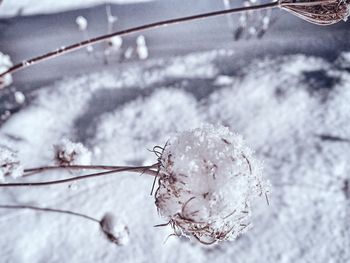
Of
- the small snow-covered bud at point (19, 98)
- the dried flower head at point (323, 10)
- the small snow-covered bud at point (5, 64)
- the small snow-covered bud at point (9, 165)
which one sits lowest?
the small snow-covered bud at point (19, 98)

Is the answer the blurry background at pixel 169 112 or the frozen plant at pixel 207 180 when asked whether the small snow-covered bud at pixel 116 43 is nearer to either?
the blurry background at pixel 169 112

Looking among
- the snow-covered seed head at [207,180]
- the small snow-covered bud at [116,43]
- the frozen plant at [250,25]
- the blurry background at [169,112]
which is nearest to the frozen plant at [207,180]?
the snow-covered seed head at [207,180]

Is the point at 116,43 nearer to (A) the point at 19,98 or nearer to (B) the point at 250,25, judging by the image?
(A) the point at 19,98

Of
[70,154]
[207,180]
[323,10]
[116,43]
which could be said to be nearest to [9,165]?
[70,154]

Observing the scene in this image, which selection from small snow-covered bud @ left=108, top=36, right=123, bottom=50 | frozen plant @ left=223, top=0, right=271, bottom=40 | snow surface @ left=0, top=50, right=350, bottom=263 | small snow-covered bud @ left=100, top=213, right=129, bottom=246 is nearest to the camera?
small snow-covered bud @ left=100, top=213, right=129, bottom=246

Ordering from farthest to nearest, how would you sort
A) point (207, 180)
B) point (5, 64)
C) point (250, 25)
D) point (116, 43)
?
point (250, 25)
point (116, 43)
point (5, 64)
point (207, 180)

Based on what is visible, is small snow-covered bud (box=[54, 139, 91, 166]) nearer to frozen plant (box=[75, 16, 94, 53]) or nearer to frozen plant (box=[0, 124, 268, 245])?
frozen plant (box=[0, 124, 268, 245])

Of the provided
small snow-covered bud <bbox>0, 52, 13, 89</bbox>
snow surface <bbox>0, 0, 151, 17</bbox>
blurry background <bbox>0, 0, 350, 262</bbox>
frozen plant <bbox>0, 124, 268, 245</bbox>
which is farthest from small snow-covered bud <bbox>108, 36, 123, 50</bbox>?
frozen plant <bbox>0, 124, 268, 245</bbox>
